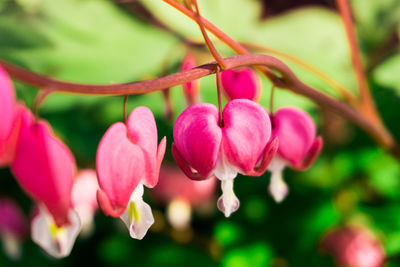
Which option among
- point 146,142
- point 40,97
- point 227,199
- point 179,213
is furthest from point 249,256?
point 40,97

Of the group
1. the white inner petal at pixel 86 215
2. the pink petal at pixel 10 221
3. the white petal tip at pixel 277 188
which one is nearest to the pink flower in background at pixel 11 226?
the pink petal at pixel 10 221

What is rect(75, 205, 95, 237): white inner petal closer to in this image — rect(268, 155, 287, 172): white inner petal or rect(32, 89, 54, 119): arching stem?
rect(268, 155, 287, 172): white inner petal

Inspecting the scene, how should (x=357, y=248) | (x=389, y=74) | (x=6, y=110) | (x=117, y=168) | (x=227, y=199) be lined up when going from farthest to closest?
(x=357, y=248), (x=389, y=74), (x=227, y=199), (x=117, y=168), (x=6, y=110)

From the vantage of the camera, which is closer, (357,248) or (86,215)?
(357,248)

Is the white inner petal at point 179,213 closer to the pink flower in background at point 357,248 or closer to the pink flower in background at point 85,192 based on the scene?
the pink flower in background at point 85,192

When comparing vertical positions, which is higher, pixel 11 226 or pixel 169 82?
pixel 169 82

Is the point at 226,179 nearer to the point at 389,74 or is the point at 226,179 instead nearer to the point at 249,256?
the point at 389,74

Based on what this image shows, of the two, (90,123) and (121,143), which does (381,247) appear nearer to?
(90,123)
